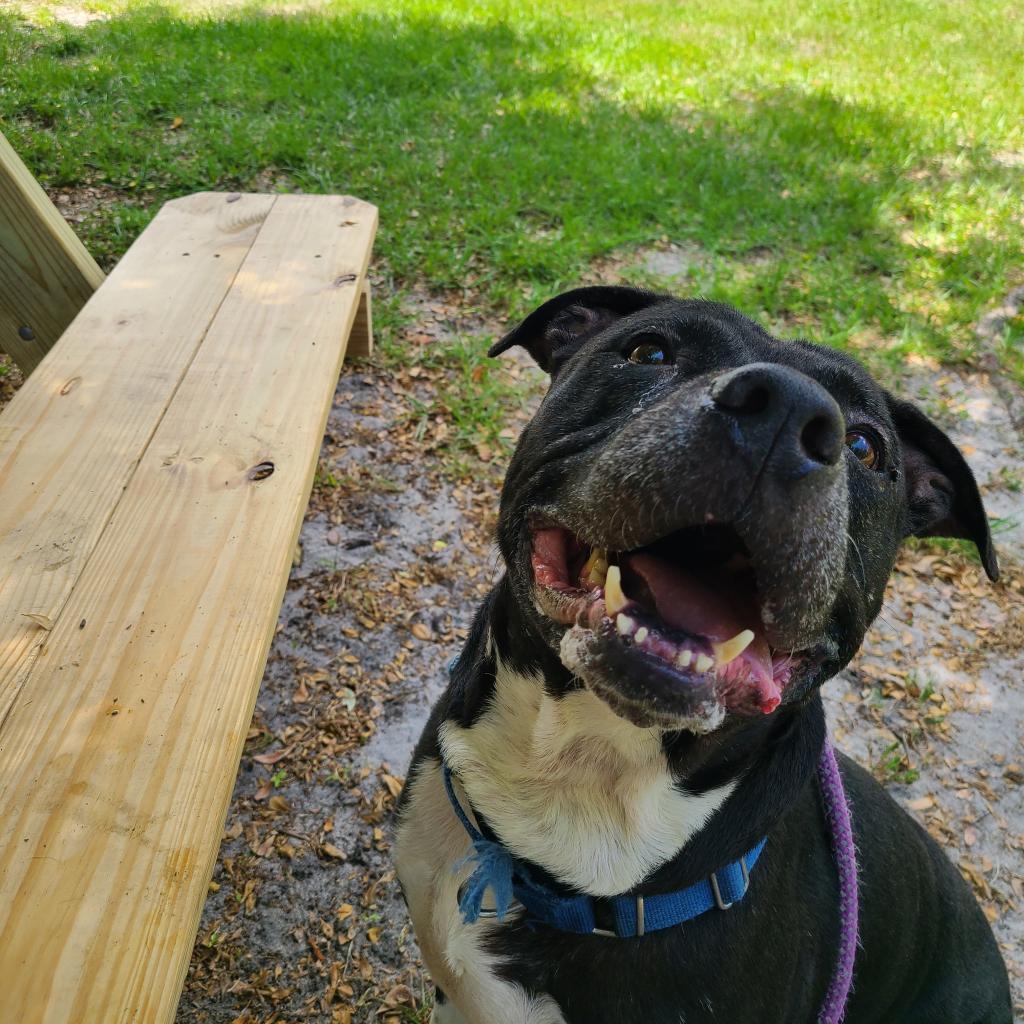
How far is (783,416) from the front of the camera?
1.44 meters

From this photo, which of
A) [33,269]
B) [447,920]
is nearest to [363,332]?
[33,269]

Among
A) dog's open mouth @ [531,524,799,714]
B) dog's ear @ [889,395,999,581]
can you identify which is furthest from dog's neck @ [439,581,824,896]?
dog's ear @ [889,395,999,581]

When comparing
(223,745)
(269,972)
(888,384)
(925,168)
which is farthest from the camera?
(925,168)

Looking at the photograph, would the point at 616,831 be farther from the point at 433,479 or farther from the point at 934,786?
the point at 433,479

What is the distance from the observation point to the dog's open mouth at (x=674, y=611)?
5.01 ft

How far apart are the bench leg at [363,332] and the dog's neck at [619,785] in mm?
2767

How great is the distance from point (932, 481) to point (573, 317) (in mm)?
1077

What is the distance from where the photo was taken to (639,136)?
→ 23.5ft

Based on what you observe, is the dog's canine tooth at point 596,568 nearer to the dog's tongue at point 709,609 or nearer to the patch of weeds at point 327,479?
the dog's tongue at point 709,609

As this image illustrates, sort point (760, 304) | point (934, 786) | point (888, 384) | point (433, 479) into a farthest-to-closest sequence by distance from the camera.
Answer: point (760, 304) < point (888, 384) < point (433, 479) < point (934, 786)

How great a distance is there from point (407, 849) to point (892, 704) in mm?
2416

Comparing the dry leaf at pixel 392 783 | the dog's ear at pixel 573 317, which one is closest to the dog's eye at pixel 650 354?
the dog's ear at pixel 573 317

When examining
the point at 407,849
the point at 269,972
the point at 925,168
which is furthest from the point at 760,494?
the point at 925,168

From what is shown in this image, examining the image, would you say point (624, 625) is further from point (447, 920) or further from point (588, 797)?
point (447, 920)
